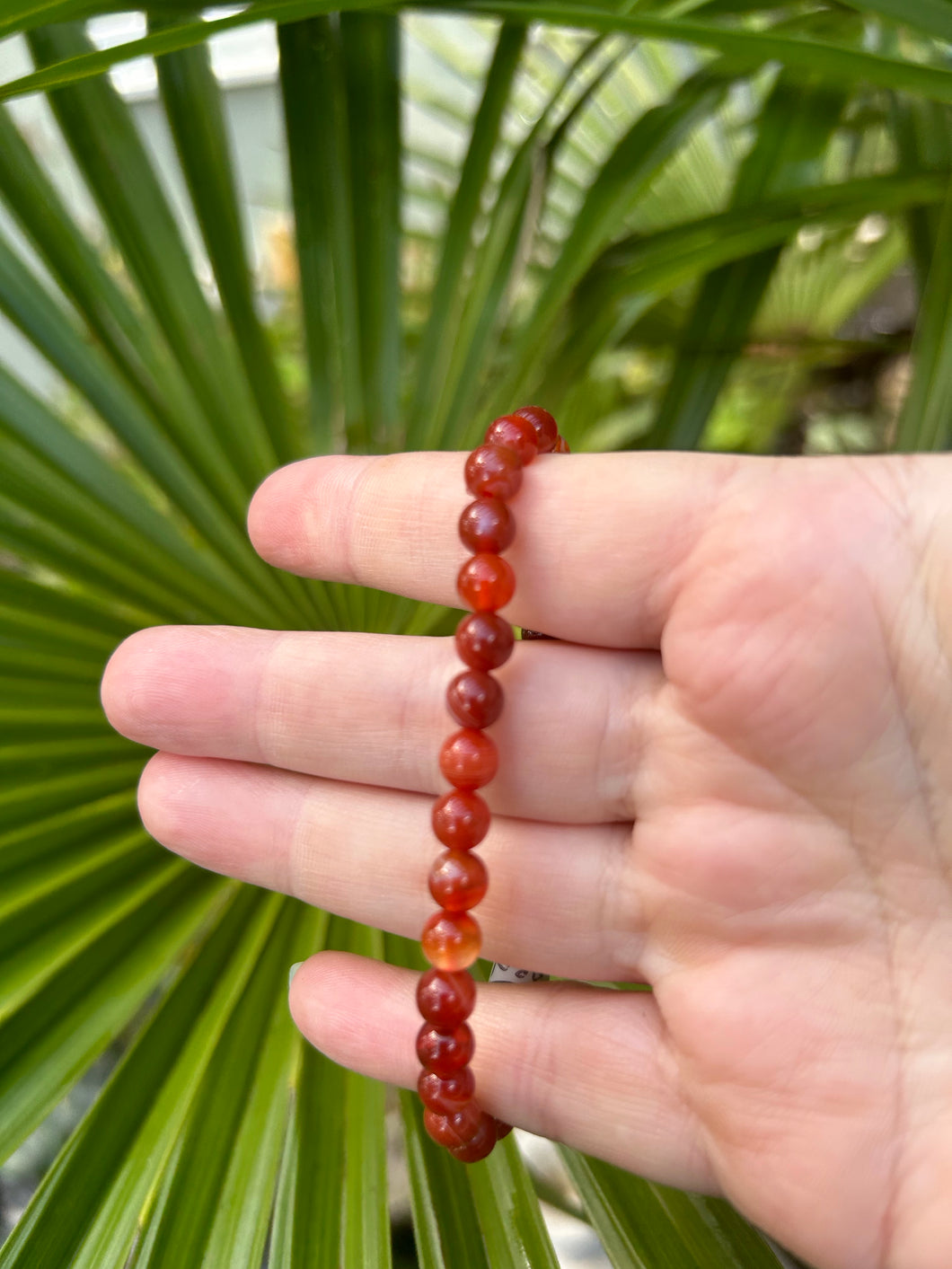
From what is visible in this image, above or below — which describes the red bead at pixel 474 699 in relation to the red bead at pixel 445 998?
above

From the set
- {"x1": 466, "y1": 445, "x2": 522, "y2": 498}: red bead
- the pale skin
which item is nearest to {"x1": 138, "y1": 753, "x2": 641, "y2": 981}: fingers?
the pale skin

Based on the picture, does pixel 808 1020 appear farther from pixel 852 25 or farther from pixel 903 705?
pixel 852 25

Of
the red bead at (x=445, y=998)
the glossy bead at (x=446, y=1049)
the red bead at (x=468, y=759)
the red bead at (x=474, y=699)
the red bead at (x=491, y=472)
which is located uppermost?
the red bead at (x=491, y=472)

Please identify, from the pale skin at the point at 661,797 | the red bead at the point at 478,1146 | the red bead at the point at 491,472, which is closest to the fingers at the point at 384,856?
the pale skin at the point at 661,797

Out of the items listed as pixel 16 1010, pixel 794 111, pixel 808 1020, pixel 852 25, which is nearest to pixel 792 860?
pixel 808 1020

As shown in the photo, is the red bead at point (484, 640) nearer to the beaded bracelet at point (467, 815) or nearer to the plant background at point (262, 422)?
the beaded bracelet at point (467, 815)
